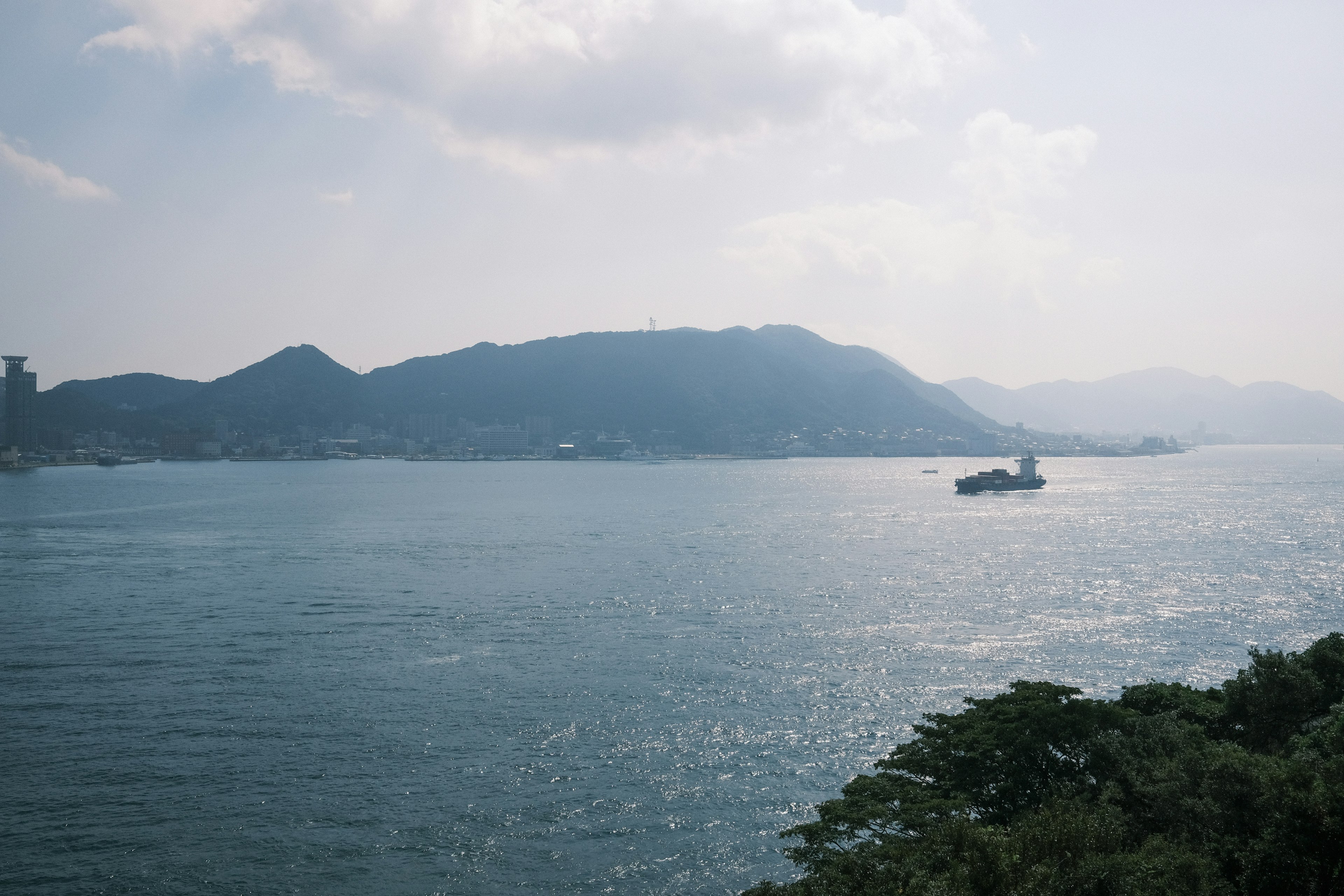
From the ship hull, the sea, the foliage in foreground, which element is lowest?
the sea

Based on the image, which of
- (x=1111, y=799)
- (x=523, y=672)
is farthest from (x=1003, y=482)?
(x=1111, y=799)

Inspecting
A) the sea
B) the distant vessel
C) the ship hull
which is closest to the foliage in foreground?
the sea

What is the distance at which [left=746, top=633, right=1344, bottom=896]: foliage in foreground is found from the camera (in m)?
12.4

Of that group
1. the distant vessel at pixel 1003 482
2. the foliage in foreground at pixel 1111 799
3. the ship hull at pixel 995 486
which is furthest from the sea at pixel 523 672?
the distant vessel at pixel 1003 482

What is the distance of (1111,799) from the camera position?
16.2 metres

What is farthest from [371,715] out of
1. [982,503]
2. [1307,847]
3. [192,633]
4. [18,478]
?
[18,478]

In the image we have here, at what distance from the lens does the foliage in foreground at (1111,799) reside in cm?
1237

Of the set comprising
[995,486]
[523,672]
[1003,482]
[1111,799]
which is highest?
[1003,482]

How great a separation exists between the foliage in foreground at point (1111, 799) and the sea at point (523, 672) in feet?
12.6

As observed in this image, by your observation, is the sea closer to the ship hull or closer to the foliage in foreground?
the foliage in foreground

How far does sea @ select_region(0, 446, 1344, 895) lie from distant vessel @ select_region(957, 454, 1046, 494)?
4856cm

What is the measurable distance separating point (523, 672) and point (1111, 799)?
69.6ft

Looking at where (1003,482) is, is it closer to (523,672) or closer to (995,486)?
A: (995,486)

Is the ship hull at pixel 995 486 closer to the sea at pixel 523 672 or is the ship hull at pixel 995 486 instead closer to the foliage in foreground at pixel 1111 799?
the sea at pixel 523 672
